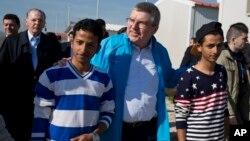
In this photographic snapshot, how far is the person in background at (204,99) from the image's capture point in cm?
286

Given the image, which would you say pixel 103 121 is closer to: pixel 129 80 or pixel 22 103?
pixel 129 80

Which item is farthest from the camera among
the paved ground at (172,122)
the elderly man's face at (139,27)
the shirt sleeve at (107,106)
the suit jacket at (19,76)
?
the paved ground at (172,122)

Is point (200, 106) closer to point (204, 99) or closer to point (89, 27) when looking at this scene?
point (204, 99)

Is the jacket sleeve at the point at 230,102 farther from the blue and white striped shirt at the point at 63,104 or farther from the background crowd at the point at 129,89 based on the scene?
the blue and white striped shirt at the point at 63,104

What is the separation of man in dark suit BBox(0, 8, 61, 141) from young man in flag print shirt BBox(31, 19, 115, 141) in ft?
5.96

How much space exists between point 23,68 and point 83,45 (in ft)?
6.31

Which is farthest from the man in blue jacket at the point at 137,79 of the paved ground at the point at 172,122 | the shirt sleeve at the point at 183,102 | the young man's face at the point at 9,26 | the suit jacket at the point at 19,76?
the paved ground at the point at 172,122

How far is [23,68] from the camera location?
13.8ft

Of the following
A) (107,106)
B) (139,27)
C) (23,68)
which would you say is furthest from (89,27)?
(23,68)

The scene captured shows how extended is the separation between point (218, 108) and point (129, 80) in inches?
28.7

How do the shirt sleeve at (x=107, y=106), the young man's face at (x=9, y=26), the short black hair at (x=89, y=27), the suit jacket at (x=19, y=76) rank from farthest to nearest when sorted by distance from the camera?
the young man's face at (x=9, y=26)
the suit jacket at (x=19, y=76)
the shirt sleeve at (x=107, y=106)
the short black hair at (x=89, y=27)

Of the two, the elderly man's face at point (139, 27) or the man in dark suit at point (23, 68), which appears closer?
the elderly man's face at point (139, 27)

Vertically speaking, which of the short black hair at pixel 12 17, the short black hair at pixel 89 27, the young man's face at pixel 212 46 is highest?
the short black hair at pixel 12 17

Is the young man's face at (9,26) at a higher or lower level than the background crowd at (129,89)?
higher
